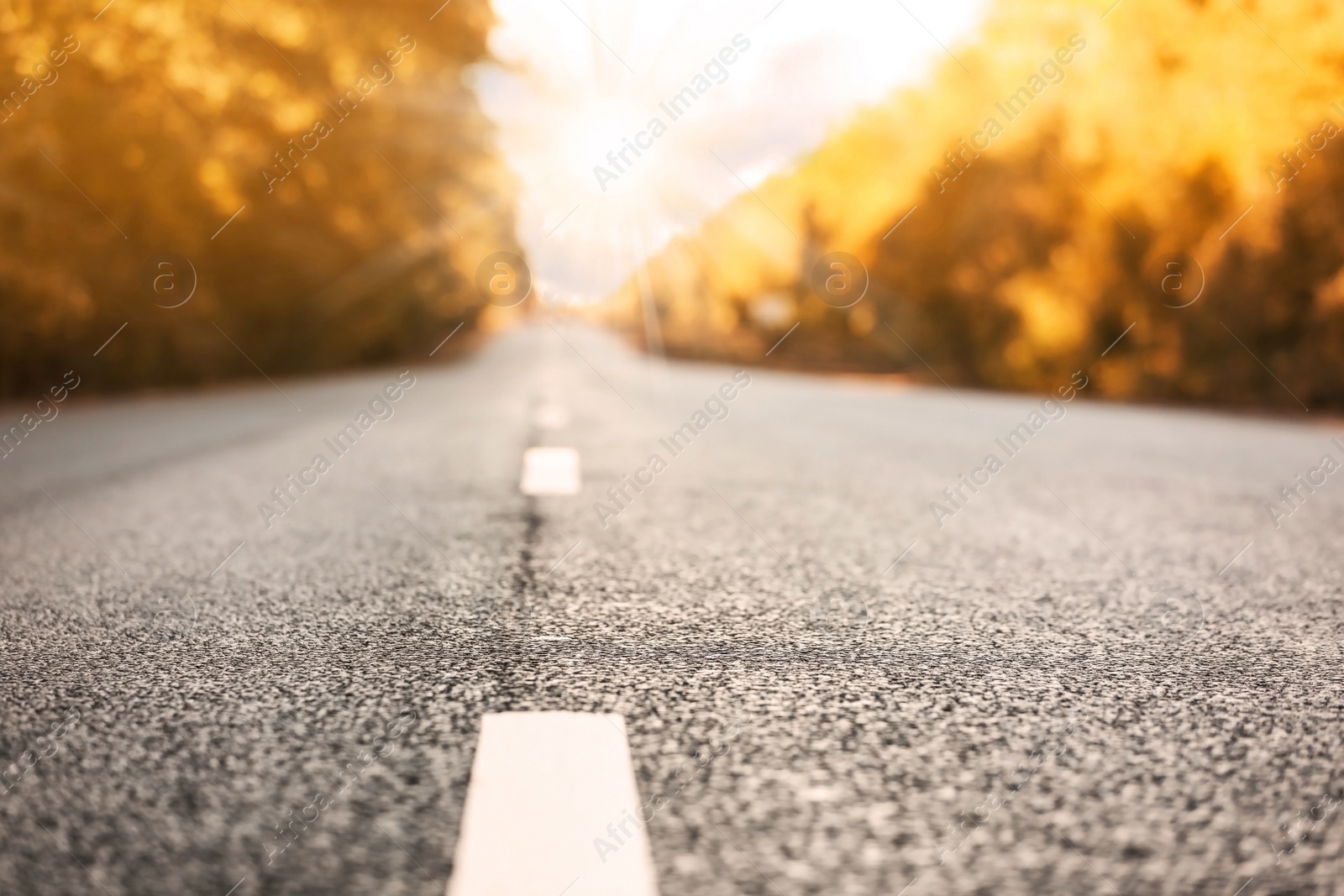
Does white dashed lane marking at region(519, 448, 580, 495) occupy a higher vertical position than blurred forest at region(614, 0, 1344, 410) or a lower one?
lower

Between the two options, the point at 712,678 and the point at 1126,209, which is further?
the point at 1126,209

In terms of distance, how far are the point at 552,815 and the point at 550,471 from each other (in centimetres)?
503

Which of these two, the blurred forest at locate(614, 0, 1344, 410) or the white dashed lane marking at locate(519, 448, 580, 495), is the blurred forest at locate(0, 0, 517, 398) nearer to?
the white dashed lane marking at locate(519, 448, 580, 495)

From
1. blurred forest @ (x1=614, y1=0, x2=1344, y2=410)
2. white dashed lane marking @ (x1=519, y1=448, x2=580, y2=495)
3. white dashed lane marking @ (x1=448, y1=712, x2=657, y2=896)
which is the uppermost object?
blurred forest @ (x1=614, y1=0, x2=1344, y2=410)

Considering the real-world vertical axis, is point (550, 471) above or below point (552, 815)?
above

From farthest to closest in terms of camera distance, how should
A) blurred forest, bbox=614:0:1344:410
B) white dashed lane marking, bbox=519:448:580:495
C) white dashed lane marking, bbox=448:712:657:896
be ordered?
blurred forest, bbox=614:0:1344:410 < white dashed lane marking, bbox=519:448:580:495 < white dashed lane marking, bbox=448:712:657:896

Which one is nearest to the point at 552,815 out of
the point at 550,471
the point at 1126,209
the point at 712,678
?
the point at 712,678

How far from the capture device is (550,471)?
683 centimetres

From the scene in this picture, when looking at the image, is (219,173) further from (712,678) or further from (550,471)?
(712,678)

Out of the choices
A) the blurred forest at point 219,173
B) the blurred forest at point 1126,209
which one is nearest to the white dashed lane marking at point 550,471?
the blurred forest at point 219,173

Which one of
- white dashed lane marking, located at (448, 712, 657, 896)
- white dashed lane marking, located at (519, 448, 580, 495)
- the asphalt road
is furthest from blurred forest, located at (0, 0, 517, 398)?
white dashed lane marking, located at (448, 712, 657, 896)

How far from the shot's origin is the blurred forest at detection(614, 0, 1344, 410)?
1473 cm

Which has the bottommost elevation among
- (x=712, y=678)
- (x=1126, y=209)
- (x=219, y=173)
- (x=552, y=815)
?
(x=552, y=815)

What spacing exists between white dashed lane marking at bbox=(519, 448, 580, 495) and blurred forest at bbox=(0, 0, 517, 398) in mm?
8552
